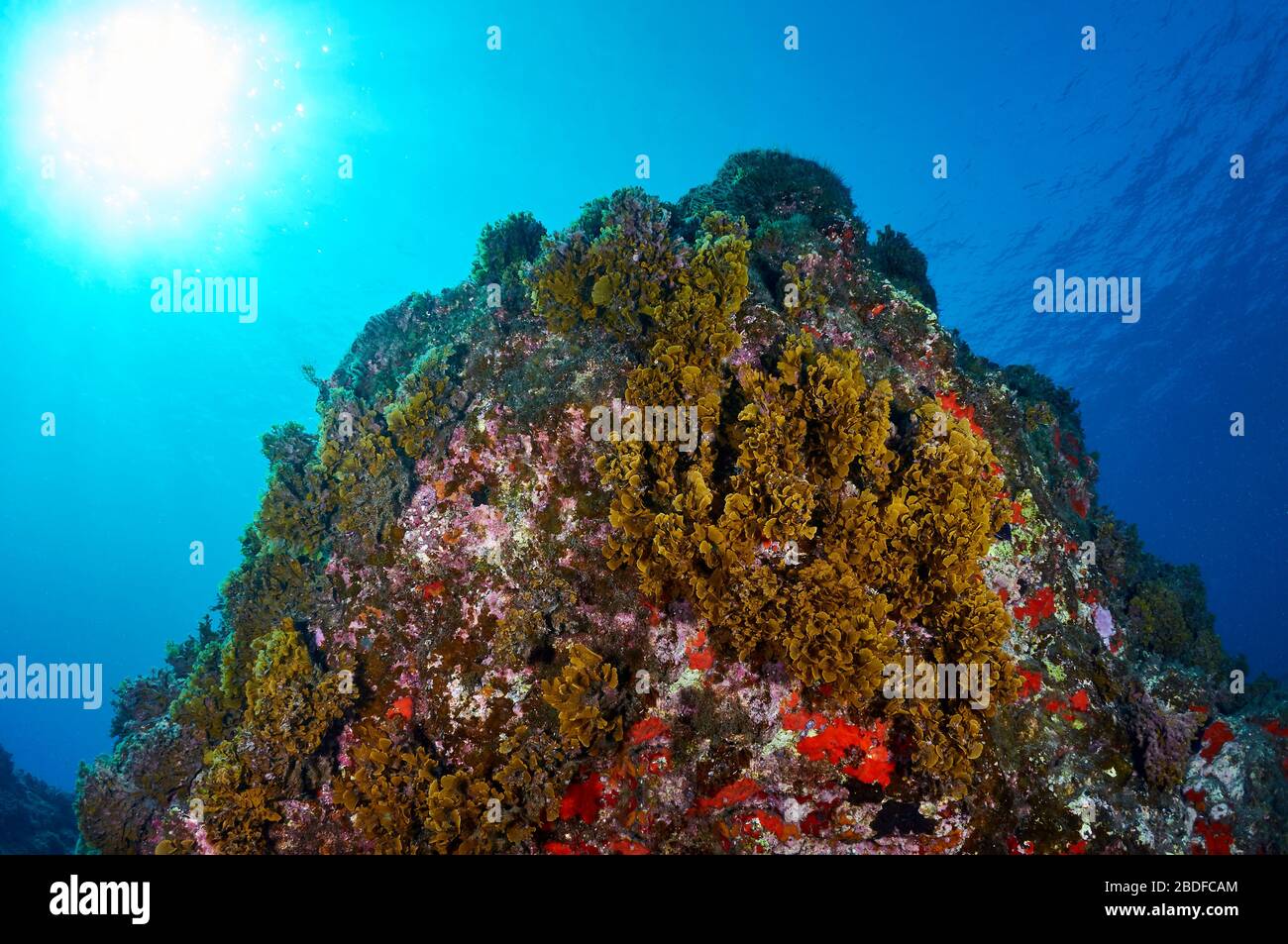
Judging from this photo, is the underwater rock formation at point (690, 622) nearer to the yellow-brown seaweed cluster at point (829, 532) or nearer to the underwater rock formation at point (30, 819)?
the yellow-brown seaweed cluster at point (829, 532)

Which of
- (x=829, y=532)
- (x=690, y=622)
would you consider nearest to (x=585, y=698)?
(x=690, y=622)

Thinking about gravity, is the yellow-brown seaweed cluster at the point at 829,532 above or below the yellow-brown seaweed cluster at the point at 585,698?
above

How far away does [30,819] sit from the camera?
2058 centimetres

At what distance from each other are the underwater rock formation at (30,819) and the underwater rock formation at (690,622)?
20.7 m

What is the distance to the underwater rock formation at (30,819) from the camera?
19406mm

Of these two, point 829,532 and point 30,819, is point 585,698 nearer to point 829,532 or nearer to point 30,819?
point 829,532

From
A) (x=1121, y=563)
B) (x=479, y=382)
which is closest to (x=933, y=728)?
(x=1121, y=563)

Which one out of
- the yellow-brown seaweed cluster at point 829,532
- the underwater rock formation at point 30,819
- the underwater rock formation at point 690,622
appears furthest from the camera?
the underwater rock formation at point 30,819

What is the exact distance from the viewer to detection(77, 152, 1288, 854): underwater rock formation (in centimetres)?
500

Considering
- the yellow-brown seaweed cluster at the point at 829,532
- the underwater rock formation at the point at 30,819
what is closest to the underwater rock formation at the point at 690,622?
the yellow-brown seaweed cluster at the point at 829,532

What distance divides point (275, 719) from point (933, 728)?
6508mm

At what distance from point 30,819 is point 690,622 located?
1173 inches

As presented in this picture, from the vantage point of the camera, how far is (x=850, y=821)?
5.00 metres

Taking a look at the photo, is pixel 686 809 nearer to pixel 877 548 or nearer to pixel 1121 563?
pixel 877 548
